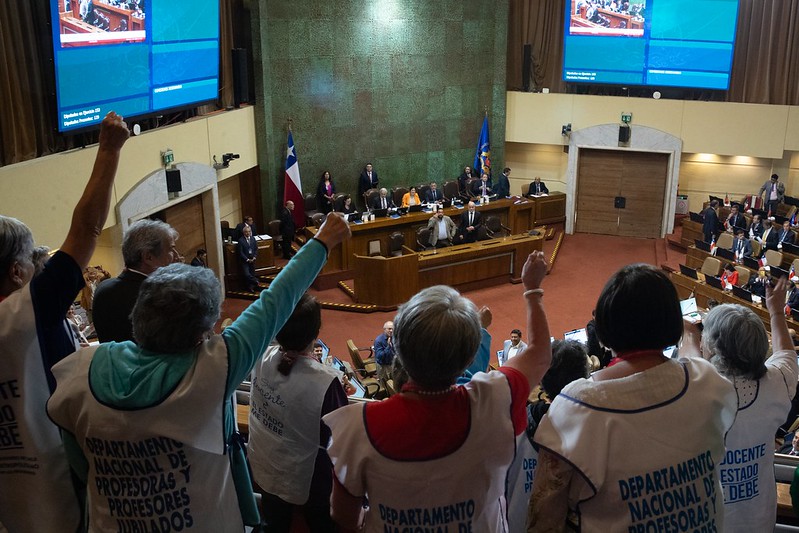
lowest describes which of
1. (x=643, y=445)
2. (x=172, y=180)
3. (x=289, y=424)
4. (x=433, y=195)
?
(x=433, y=195)

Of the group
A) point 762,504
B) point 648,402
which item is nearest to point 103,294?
point 648,402

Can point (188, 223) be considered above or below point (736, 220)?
above

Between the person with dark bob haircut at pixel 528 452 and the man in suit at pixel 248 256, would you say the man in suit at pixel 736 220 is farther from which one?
the person with dark bob haircut at pixel 528 452

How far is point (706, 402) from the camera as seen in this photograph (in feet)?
5.68

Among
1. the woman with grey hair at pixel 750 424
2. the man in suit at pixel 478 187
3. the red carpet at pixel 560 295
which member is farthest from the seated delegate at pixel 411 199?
the woman with grey hair at pixel 750 424

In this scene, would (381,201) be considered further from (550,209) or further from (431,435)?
(431,435)

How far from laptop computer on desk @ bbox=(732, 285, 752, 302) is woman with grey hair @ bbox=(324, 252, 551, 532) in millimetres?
8743

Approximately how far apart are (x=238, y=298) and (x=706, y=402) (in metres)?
10.4

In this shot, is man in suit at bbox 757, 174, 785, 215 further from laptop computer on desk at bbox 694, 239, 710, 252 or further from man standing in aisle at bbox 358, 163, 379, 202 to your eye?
man standing in aisle at bbox 358, 163, 379, 202

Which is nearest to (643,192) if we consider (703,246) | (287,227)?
(703,246)

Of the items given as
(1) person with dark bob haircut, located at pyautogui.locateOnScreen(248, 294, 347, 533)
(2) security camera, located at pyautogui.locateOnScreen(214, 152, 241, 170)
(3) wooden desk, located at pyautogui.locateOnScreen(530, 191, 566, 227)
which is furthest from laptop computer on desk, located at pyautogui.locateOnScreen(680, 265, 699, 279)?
(1) person with dark bob haircut, located at pyautogui.locateOnScreen(248, 294, 347, 533)

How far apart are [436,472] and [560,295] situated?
1022 cm

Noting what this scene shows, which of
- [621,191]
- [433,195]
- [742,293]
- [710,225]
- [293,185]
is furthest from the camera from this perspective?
[621,191]

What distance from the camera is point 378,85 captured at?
14375 millimetres
